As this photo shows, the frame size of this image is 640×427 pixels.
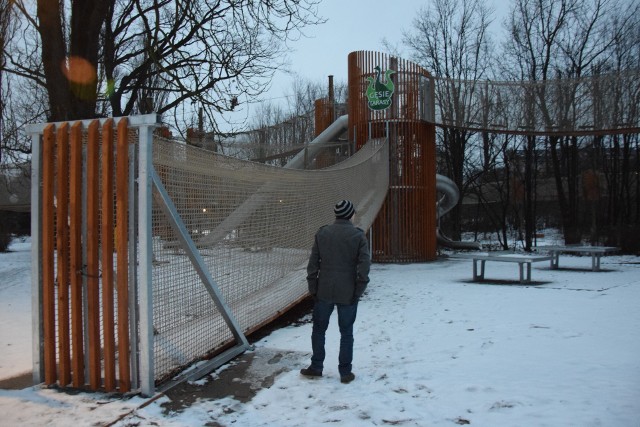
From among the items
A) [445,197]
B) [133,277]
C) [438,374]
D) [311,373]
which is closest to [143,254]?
[133,277]

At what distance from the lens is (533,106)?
618 inches

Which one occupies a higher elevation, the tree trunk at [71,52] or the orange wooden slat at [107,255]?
the tree trunk at [71,52]

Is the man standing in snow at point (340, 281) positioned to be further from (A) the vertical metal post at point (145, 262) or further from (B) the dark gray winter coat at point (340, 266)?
(A) the vertical metal post at point (145, 262)

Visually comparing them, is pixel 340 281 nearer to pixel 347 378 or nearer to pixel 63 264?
pixel 347 378

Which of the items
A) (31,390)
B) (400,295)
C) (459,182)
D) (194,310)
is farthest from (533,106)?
(31,390)

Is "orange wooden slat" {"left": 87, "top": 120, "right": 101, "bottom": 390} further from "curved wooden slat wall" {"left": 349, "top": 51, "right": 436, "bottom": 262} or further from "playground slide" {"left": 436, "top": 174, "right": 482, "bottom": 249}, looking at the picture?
"playground slide" {"left": 436, "top": 174, "right": 482, "bottom": 249}

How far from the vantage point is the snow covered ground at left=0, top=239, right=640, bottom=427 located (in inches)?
156

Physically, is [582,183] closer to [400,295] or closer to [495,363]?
[400,295]

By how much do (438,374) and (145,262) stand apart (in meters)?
2.60

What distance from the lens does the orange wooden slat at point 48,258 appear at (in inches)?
181

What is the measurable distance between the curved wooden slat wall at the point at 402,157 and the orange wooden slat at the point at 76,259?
1198 centimetres

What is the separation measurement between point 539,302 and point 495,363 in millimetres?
3757

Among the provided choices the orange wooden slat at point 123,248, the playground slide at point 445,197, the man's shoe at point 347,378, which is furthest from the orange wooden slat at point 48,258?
the playground slide at point 445,197

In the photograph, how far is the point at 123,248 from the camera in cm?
436
